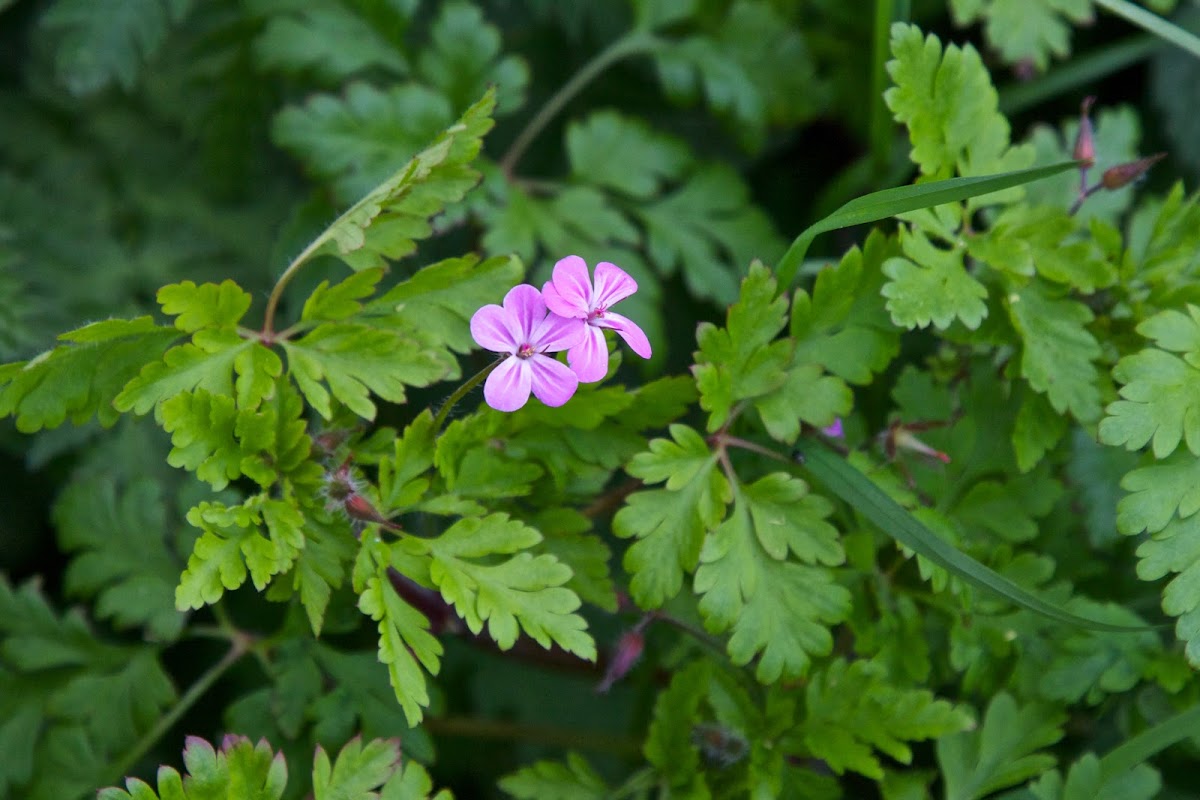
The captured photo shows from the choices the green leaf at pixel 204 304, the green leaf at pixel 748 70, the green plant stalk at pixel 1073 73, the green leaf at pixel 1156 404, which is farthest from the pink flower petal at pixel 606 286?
the green plant stalk at pixel 1073 73

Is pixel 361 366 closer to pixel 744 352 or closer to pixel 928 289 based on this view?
pixel 744 352

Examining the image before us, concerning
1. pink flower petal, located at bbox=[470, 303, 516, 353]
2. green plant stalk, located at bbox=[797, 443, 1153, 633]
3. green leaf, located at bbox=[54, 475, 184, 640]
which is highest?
pink flower petal, located at bbox=[470, 303, 516, 353]

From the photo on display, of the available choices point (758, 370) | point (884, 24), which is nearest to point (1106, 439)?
point (758, 370)

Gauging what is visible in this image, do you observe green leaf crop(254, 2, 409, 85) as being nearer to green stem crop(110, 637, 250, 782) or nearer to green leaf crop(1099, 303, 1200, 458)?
green stem crop(110, 637, 250, 782)

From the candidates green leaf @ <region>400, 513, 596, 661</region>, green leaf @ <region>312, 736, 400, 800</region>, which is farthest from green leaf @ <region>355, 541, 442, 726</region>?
green leaf @ <region>312, 736, 400, 800</region>

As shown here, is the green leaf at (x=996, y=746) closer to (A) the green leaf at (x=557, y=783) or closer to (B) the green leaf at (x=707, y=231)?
(A) the green leaf at (x=557, y=783)

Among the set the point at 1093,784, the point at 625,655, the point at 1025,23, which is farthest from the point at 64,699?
the point at 1025,23
